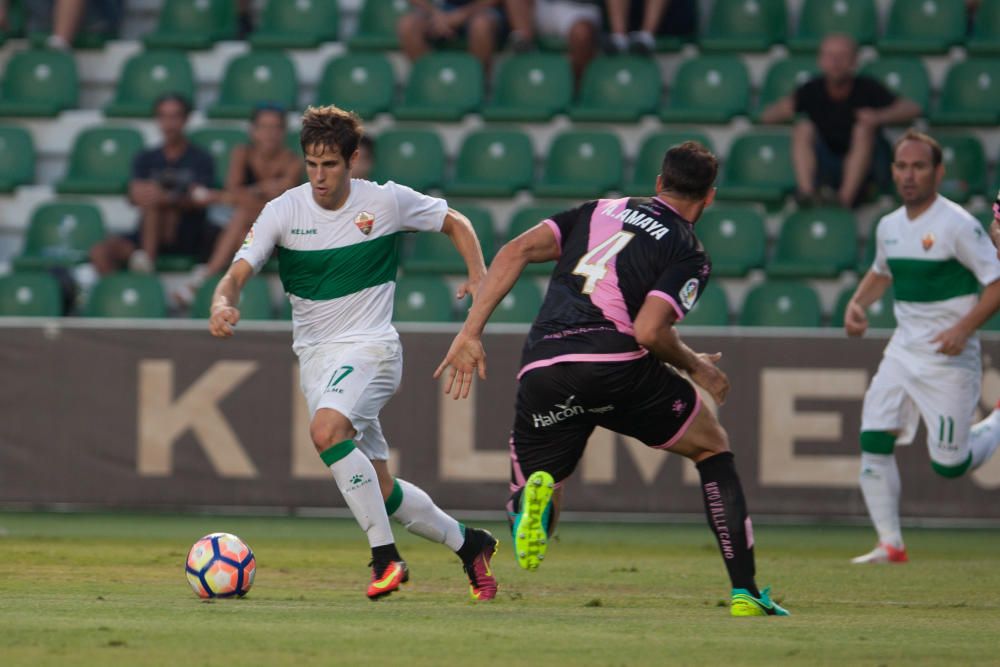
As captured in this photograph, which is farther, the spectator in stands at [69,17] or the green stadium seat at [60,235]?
the spectator in stands at [69,17]

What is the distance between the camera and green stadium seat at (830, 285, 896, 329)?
14.5 metres

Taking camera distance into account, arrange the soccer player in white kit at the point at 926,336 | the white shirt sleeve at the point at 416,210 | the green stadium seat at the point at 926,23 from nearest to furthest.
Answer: the white shirt sleeve at the point at 416,210 < the soccer player in white kit at the point at 926,336 < the green stadium seat at the point at 926,23

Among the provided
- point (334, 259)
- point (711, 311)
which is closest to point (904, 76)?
point (711, 311)

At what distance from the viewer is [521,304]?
48.2 ft

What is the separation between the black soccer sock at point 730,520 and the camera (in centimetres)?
735

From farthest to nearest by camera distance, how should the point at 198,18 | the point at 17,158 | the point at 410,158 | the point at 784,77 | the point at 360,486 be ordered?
1. the point at 198,18
2. the point at 17,158
3. the point at 784,77
4. the point at 410,158
5. the point at 360,486

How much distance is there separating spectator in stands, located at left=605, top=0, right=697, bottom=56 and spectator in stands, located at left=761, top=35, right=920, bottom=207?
74.4 inches

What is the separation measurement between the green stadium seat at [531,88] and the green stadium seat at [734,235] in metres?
2.13

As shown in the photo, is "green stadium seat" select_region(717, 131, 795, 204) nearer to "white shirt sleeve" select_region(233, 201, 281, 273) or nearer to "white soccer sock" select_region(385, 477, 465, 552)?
"white soccer sock" select_region(385, 477, 465, 552)

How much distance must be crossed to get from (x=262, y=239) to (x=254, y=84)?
9.40 metres

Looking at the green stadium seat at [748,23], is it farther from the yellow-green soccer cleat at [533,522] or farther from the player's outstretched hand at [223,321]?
the player's outstretched hand at [223,321]

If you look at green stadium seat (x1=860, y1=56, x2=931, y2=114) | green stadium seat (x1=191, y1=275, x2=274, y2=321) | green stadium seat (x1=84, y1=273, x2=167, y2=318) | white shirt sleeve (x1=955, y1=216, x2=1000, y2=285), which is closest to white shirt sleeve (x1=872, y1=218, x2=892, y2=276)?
white shirt sleeve (x1=955, y1=216, x2=1000, y2=285)

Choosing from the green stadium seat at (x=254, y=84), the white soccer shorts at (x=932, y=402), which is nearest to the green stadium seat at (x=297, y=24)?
the green stadium seat at (x=254, y=84)

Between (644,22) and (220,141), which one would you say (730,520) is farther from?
(220,141)
